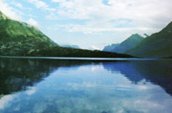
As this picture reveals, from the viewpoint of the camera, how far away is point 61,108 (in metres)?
31.4

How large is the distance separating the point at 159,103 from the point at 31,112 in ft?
49.6

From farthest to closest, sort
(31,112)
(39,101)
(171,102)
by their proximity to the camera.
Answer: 1. (171,102)
2. (39,101)
3. (31,112)

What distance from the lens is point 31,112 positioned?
29.0m

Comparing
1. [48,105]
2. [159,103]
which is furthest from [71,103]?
[159,103]

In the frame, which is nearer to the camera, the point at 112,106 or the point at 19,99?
the point at 112,106

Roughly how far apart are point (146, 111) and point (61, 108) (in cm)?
767

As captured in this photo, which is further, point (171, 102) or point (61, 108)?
point (171, 102)

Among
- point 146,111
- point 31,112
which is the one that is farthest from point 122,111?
point 31,112

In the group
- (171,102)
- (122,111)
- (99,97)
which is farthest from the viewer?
(99,97)

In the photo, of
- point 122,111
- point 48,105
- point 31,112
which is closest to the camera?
point 31,112

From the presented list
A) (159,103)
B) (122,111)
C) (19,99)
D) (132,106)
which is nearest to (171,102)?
(159,103)

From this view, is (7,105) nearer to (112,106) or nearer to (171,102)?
(112,106)

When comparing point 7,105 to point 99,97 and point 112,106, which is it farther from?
point 99,97

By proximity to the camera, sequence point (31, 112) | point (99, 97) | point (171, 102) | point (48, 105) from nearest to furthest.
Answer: point (31, 112)
point (48, 105)
point (171, 102)
point (99, 97)
